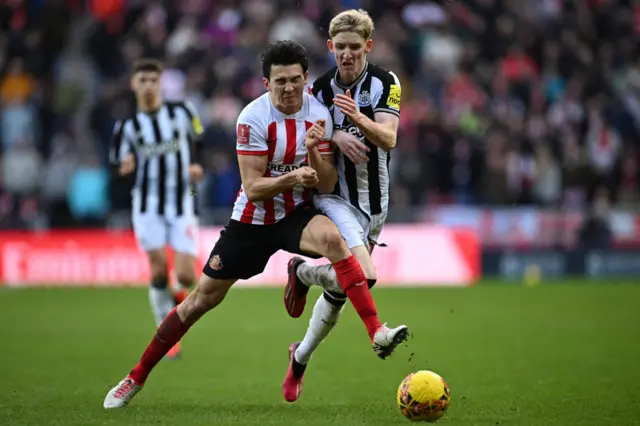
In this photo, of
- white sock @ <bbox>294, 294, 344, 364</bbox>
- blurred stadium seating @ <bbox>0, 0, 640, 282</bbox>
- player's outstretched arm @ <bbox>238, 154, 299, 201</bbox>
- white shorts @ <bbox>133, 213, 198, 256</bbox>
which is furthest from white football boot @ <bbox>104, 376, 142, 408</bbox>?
blurred stadium seating @ <bbox>0, 0, 640, 282</bbox>

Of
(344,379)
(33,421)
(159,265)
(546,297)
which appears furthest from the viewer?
(546,297)

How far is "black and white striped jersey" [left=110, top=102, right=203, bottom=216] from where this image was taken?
10719 millimetres

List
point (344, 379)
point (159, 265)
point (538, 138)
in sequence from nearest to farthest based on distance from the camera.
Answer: point (344, 379) < point (159, 265) < point (538, 138)

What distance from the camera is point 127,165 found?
1047cm

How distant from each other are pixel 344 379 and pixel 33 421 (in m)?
2.94

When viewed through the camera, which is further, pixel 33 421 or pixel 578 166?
pixel 578 166

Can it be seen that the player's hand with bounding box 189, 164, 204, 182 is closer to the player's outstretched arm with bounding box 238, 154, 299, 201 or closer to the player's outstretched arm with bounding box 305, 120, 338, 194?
the player's outstretched arm with bounding box 305, 120, 338, 194

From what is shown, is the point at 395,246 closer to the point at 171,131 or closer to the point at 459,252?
the point at 459,252

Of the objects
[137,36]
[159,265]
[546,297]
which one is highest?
[137,36]

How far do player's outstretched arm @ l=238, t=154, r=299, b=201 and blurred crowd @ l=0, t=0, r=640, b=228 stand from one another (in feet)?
37.7

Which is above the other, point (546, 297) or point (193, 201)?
point (193, 201)

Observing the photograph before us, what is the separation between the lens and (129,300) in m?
16.3

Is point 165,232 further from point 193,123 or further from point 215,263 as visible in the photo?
point 215,263

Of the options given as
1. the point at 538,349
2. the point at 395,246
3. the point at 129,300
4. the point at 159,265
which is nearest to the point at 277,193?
the point at 159,265
